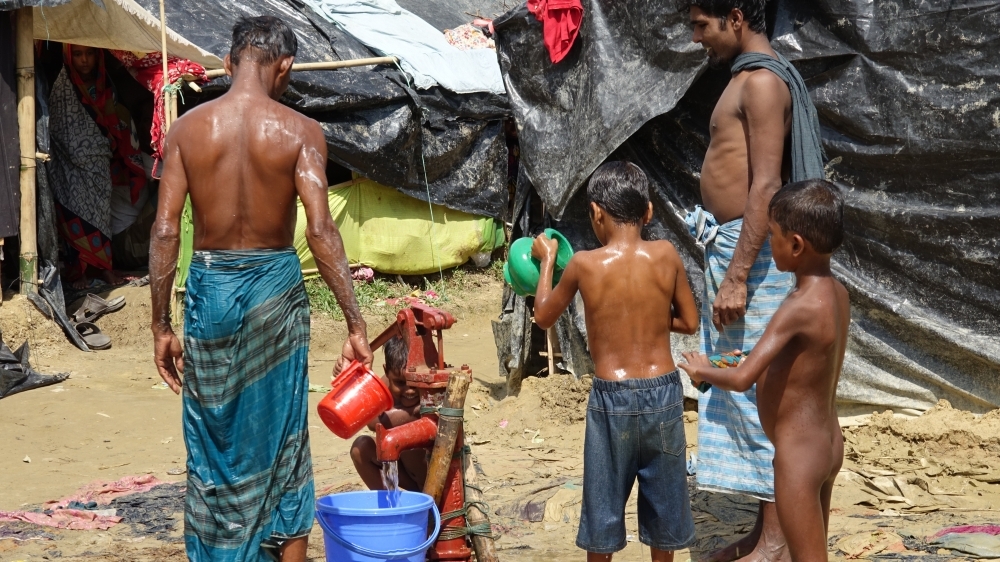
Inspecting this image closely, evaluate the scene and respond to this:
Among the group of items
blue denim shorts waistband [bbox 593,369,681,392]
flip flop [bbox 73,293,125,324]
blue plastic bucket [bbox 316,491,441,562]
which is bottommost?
flip flop [bbox 73,293,125,324]

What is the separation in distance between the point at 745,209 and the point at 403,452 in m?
1.65

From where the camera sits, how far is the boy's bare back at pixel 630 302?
3.50 m

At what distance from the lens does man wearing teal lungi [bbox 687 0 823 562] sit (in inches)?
149

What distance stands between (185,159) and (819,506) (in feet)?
7.79

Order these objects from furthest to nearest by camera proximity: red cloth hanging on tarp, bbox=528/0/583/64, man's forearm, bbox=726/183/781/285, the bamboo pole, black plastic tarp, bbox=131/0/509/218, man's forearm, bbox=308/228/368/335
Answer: black plastic tarp, bbox=131/0/509/218 → the bamboo pole → red cloth hanging on tarp, bbox=528/0/583/64 → man's forearm, bbox=726/183/781/285 → man's forearm, bbox=308/228/368/335

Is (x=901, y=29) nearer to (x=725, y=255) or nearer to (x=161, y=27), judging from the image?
(x=725, y=255)

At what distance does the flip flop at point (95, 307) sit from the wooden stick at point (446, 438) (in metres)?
5.97

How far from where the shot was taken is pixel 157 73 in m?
8.72

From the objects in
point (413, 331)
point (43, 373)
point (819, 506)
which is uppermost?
point (413, 331)

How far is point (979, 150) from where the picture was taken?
5059 millimetres

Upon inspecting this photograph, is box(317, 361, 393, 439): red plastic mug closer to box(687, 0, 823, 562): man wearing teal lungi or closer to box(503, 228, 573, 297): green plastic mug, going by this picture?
box(503, 228, 573, 297): green plastic mug

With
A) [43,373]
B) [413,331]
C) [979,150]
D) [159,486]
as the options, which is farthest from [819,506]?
[43,373]

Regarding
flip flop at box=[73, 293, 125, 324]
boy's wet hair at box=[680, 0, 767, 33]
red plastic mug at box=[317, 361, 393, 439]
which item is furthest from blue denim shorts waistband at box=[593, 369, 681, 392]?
flip flop at box=[73, 293, 125, 324]

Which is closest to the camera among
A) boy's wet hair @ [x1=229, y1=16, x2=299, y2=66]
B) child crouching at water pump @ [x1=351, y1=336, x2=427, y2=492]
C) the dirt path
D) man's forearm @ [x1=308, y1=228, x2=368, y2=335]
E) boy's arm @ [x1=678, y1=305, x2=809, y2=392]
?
boy's arm @ [x1=678, y1=305, x2=809, y2=392]
